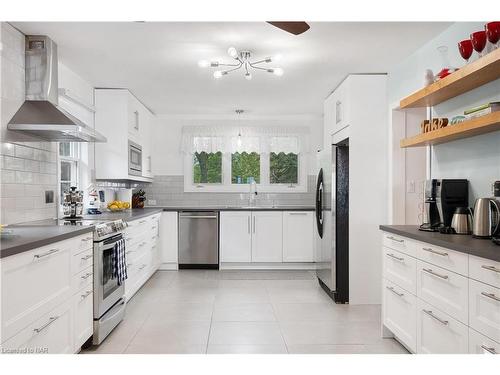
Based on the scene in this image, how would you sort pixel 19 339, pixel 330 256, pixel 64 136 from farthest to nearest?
1. pixel 330 256
2. pixel 64 136
3. pixel 19 339

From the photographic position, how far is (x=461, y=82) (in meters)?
2.59

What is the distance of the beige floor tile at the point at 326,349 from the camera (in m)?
2.92

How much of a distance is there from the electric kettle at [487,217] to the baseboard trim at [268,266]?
3.93 meters

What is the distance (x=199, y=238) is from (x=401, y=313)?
3712 mm

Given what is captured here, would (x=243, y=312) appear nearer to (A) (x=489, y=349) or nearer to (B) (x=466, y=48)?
(A) (x=489, y=349)

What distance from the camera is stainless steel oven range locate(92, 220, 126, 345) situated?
3045 millimetres

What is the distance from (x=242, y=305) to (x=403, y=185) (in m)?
2.00

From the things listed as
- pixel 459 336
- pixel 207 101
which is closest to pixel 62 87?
pixel 207 101

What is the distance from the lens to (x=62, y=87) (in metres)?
3.94

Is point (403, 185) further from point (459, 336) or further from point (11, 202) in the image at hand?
point (11, 202)

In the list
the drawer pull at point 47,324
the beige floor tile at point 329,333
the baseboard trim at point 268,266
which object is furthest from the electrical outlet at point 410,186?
the drawer pull at point 47,324

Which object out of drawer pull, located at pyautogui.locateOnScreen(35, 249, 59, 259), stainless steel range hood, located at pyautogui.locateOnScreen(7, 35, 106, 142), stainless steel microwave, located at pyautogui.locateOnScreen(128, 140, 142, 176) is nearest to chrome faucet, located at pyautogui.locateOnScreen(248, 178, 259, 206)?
stainless steel microwave, located at pyautogui.locateOnScreen(128, 140, 142, 176)

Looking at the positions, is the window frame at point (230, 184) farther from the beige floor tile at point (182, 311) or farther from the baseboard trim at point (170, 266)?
the beige floor tile at point (182, 311)

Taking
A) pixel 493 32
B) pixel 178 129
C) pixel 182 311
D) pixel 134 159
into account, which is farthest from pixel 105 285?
pixel 178 129
